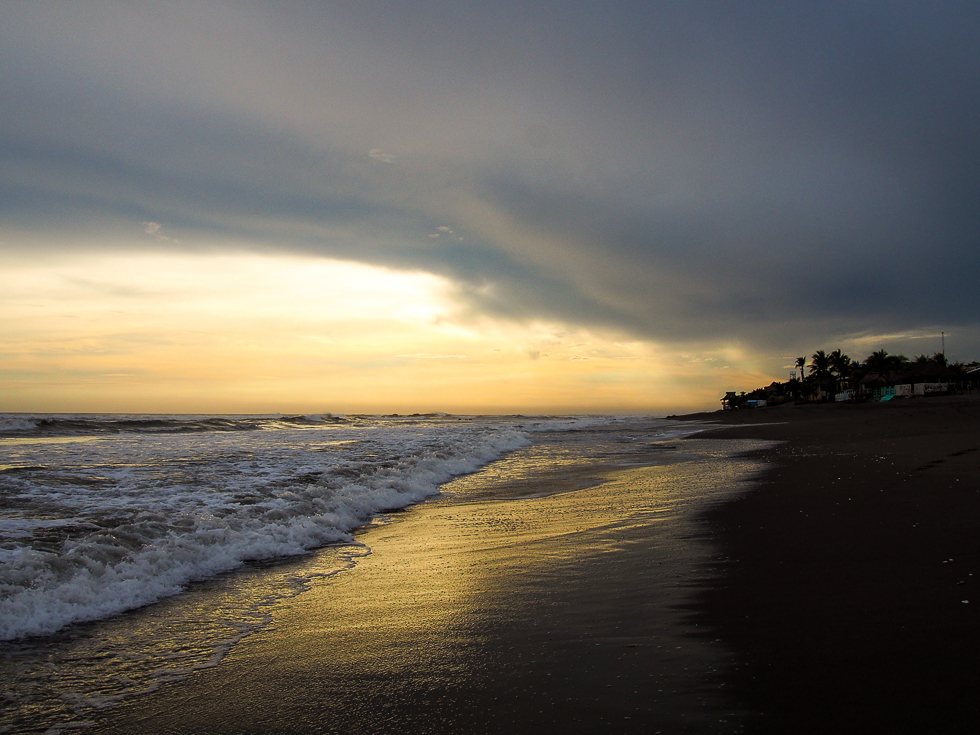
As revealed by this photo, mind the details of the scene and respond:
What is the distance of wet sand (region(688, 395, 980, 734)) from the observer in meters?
3.12

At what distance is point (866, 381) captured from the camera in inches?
2965

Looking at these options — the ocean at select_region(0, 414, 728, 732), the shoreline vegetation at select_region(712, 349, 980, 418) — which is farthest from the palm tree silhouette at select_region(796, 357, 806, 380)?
the ocean at select_region(0, 414, 728, 732)

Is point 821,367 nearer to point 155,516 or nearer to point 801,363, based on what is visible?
point 801,363

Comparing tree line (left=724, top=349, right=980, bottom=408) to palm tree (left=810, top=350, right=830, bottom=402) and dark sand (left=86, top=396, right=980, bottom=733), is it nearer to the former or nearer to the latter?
palm tree (left=810, top=350, right=830, bottom=402)

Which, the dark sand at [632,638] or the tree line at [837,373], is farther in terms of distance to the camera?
the tree line at [837,373]

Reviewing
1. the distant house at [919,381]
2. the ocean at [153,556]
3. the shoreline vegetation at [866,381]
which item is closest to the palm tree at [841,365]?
the shoreline vegetation at [866,381]

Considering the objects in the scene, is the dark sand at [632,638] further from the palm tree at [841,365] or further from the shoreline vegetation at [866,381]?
the palm tree at [841,365]

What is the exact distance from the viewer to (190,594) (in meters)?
6.18

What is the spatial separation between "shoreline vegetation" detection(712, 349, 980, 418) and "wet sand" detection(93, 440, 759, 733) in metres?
68.1

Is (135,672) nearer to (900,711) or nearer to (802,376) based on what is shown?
(900,711)

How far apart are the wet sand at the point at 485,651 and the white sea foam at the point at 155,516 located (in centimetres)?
178

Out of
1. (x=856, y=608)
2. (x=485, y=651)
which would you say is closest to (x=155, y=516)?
(x=485, y=651)

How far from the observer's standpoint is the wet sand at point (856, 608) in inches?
123

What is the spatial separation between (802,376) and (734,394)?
13690 mm
